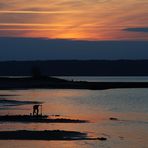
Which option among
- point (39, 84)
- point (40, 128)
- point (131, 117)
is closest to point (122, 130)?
point (40, 128)

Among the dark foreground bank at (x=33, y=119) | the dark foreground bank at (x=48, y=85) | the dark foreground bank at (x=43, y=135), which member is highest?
the dark foreground bank at (x=48, y=85)

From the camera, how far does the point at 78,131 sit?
32.1 metres

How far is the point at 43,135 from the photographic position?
2995cm

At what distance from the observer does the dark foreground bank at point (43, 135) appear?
2920 centimetres

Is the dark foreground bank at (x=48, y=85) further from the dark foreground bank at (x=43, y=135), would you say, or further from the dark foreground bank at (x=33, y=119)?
the dark foreground bank at (x=43, y=135)

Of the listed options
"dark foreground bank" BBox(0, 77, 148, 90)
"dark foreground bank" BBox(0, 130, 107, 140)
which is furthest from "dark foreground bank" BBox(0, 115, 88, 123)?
"dark foreground bank" BBox(0, 77, 148, 90)

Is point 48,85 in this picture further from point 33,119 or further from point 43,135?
point 43,135

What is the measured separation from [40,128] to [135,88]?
76139 millimetres

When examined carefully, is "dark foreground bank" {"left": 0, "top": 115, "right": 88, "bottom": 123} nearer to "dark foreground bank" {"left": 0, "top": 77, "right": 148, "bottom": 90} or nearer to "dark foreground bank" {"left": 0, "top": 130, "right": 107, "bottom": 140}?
"dark foreground bank" {"left": 0, "top": 130, "right": 107, "bottom": 140}

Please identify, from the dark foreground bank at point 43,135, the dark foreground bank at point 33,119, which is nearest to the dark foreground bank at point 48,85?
the dark foreground bank at point 33,119

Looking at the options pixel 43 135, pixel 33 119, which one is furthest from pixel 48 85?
pixel 43 135

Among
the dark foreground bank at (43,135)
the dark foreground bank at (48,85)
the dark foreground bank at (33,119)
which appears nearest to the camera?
the dark foreground bank at (43,135)

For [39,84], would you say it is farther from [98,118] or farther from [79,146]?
[79,146]

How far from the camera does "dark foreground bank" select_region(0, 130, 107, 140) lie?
29.2 m
